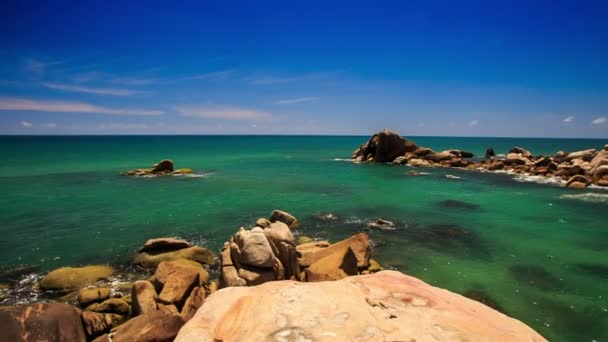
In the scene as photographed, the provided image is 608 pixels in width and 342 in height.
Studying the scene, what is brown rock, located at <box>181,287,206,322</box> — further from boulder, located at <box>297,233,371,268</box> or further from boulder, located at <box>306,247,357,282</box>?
boulder, located at <box>297,233,371,268</box>

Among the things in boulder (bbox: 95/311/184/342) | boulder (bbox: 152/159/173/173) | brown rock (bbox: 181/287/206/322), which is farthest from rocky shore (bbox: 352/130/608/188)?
boulder (bbox: 95/311/184/342)

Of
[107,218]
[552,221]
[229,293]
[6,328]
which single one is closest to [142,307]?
[6,328]

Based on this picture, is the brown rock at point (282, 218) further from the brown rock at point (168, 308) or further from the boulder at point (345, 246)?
the brown rock at point (168, 308)

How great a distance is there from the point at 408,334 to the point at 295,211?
63.6ft

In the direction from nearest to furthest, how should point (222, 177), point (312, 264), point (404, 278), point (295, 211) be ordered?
point (404, 278), point (312, 264), point (295, 211), point (222, 177)

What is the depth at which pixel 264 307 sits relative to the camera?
21.8 feet

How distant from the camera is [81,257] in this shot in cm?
1588

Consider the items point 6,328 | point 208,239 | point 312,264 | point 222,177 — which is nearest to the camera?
point 6,328

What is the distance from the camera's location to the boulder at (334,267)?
11578 millimetres

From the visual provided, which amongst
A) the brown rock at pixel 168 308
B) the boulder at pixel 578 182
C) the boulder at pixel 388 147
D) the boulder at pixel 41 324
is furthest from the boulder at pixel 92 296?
the boulder at pixel 388 147

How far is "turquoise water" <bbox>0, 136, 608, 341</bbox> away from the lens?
1308 centimetres

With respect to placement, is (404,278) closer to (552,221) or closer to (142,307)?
(142,307)

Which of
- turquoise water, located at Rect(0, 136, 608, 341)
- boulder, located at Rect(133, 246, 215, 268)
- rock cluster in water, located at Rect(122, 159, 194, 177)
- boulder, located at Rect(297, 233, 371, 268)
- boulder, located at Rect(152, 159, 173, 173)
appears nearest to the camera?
turquoise water, located at Rect(0, 136, 608, 341)

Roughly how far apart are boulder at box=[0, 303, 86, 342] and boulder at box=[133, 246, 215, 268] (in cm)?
612
